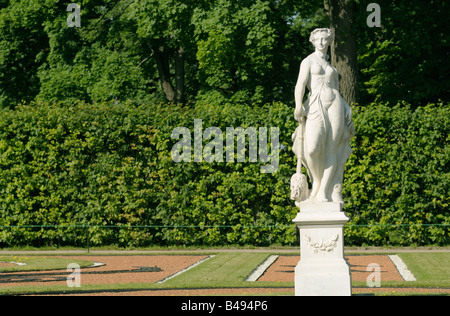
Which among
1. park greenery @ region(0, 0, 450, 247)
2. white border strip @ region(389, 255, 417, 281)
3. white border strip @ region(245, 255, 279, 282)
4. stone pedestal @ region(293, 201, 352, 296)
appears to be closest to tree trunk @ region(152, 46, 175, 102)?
park greenery @ region(0, 0, 450, 247)

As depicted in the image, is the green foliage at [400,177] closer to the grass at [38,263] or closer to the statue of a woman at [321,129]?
the grass at [38,263]

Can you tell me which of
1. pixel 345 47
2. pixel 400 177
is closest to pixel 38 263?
pixel 400 177

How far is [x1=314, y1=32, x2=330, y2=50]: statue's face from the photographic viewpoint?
9.30m

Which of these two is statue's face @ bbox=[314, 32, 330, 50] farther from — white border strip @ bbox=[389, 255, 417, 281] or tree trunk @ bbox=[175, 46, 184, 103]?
tree trunk @ bbox=[175, 46, 184, 103]

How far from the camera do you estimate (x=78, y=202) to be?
17.9 m

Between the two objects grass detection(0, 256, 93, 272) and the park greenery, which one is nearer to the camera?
grass detection(0, 256, 93, 272)

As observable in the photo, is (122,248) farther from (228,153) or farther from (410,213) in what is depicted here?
(410,213)

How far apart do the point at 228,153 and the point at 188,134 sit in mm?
1087

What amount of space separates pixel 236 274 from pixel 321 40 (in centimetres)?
460

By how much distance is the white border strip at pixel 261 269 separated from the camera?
38.2ft

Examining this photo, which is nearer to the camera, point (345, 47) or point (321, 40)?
point (321, 40)

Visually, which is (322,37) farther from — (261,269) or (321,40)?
(261,269)

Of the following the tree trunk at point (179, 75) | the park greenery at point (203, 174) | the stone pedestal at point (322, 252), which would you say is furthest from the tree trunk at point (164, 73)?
the stone pedestal at point (322, 252)

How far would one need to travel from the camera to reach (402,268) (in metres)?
12.8
